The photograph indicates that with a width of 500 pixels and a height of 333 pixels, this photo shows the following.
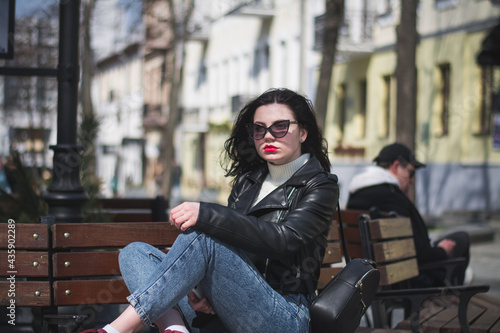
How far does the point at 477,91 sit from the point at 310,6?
12381mm

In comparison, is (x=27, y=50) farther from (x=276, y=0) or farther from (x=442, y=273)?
(x=442, y=273)

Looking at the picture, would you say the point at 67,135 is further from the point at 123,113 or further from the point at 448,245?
the point at 123,113

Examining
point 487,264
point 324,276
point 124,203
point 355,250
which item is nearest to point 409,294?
point 324,276

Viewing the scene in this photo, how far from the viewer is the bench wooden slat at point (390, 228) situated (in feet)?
17.0

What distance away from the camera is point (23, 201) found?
6.32m

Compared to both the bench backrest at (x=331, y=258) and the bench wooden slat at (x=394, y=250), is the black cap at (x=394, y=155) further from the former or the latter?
the bench backrest at (x=331, y=258)

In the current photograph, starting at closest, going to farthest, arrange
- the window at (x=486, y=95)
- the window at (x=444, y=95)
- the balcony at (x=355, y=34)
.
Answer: the window at (x=486, y=95) → the window at (x=444, y=95) → the balcony at (x=355, y=34)

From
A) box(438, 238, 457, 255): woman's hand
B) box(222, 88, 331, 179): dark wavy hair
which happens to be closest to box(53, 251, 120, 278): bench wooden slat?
box(222, 88, 331, 179): dark wavy hair

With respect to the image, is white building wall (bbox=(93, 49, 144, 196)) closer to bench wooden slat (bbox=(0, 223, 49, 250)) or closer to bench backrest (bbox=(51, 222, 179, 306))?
bench backrest (bbox=(51, 222, 179, 306))

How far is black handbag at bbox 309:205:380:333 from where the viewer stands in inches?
144

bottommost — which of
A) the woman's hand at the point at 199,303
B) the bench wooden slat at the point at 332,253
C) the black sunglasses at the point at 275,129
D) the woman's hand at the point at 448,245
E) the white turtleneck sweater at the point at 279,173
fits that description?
the woman's hand at the point at 448,245

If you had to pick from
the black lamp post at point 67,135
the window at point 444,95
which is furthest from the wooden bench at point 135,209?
the window at point 444,95

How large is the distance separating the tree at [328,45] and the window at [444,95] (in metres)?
11.0

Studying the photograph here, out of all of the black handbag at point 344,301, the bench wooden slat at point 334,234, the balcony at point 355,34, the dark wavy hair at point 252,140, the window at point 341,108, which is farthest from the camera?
the window at point 341,108
